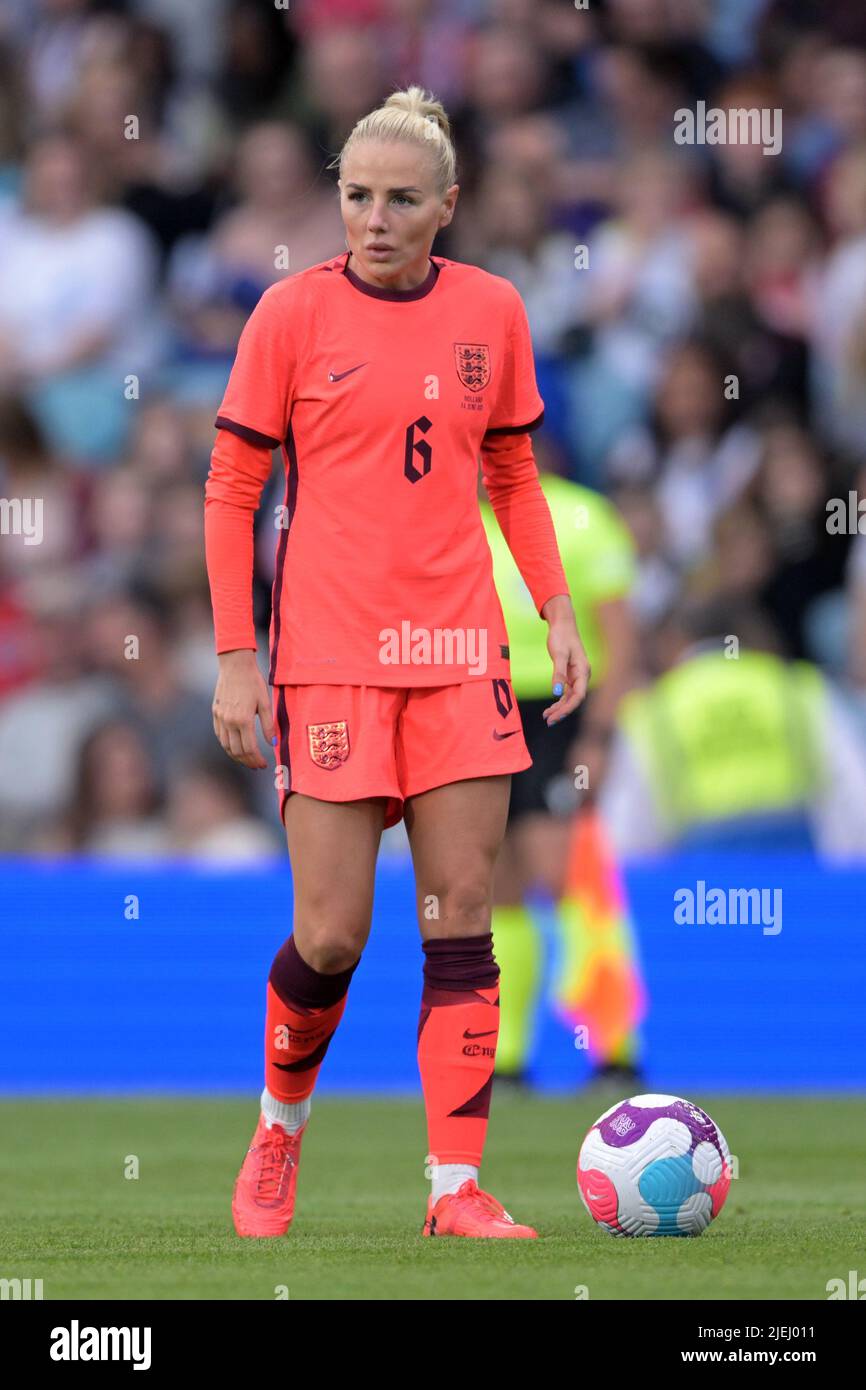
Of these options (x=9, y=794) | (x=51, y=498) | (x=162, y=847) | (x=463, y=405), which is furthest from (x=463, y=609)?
(x=51, y=498)

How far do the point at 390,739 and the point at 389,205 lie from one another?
3.35ft

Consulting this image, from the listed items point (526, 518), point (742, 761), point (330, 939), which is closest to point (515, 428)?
point (526, 518)

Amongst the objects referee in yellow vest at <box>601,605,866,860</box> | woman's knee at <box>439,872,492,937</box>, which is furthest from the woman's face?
referee in yellow vest at <box>601,605,866,860</box>

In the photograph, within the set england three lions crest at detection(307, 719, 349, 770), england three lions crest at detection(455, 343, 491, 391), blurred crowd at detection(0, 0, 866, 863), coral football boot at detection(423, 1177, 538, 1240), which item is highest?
blurred crowd at detection(0, 0, 866, 863)

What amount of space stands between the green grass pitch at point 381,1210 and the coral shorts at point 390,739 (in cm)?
86

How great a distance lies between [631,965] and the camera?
29.0 feet

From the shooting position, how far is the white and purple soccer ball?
4754 millimetres

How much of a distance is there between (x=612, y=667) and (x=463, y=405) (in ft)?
12.9

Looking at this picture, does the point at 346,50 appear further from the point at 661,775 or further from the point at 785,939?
the point at 785,939

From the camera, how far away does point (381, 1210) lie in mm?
5566

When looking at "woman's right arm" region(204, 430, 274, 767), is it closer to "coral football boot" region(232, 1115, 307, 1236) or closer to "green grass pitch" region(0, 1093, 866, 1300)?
"coral football boot" region(232, 1115, 307, 1236)

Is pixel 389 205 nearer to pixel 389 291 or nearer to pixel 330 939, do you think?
pixel 389 291

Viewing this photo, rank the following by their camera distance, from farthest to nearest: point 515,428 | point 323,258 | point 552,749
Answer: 1. point 323,258
2. point 552,749
3. point 515,428

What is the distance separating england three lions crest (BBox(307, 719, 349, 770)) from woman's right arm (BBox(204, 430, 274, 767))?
97 mm
